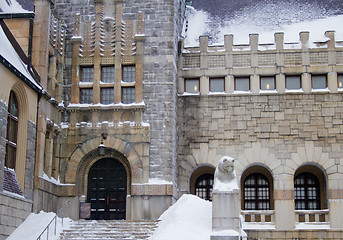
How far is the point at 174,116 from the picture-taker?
27062 millimetres

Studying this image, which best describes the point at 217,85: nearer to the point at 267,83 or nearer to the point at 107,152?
the point at 267,83

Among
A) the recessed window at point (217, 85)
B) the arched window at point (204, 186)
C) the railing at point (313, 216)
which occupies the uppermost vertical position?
the recessed window at point (217, 85)

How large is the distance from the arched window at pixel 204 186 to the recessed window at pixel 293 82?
5.59 meters

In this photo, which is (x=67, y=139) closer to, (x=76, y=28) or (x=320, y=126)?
(x=76, y=28)

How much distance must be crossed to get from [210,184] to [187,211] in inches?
368

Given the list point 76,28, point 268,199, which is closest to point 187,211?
point 268,199

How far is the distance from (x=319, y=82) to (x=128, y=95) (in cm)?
880

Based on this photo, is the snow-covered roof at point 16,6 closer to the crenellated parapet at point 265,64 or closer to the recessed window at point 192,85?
the crenellated parapet at point 265,64

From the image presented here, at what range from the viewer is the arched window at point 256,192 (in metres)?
28.5

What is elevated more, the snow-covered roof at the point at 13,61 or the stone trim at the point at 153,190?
the snow-covered roof at the point at 13,61

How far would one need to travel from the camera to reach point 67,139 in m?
26.8

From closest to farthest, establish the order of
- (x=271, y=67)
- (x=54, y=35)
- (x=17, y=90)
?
1. (x=17, y=90)
2. (x=54, y=35)
3. (x=271, y=67)

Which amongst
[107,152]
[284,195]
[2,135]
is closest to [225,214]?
[2,135]

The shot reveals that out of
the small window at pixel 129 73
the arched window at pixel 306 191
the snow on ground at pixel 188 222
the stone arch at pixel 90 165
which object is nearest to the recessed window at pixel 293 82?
the arched window at pixel 306 191
